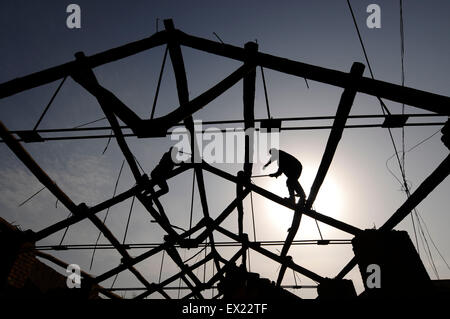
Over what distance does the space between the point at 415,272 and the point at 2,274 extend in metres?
7.93

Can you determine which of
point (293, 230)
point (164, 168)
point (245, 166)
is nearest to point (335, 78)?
point (245, 166)

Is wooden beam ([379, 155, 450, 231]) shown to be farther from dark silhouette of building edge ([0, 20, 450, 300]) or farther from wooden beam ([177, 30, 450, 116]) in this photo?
wooden beam ([177, 30, 450, 116])

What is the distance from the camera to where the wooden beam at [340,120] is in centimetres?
291

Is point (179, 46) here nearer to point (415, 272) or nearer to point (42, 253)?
point (415, 272)

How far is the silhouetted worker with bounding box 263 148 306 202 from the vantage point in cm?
590

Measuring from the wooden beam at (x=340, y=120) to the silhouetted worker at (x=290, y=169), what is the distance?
1489mm

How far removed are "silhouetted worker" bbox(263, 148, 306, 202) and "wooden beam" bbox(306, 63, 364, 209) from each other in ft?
4.88

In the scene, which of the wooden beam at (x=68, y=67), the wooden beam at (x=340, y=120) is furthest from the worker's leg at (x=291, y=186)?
the wooden beam at (x=68, y=67)

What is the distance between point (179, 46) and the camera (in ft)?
11.3

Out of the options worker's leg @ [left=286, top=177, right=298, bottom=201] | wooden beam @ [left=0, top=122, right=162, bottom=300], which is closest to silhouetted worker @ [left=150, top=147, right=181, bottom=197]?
wooden beam @ [left=0, top=122, right=162, bottom=300]

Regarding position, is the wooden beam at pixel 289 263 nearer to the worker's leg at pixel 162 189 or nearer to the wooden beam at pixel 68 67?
the worker's leg at pixel 162 189

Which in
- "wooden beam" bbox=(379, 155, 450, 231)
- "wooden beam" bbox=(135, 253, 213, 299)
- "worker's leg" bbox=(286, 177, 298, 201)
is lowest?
"wooden beam" bbox=(379, 155, 450, 231)
